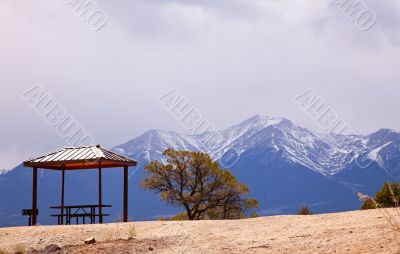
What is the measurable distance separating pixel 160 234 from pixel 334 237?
4.17 meters

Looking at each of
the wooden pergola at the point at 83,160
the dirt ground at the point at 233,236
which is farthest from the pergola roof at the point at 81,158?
the dirt ground at the point at 233,236

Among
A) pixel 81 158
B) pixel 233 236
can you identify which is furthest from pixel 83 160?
pixel 233 236

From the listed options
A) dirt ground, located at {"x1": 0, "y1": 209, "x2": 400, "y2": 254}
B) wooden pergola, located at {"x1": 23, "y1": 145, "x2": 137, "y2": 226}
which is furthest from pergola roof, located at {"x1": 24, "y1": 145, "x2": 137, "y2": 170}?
dirt ground, located at {"x1": 0, "y1": 209, "x2": 400, "y2": 254}

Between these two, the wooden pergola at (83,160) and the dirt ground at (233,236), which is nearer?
the dirt ground at (233,236)

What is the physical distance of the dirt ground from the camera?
10.4 meters

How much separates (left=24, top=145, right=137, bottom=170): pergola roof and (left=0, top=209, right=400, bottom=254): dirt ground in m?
7.61

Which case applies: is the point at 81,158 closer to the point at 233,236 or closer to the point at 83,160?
the point at 83,160

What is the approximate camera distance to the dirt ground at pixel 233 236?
10.4 meters

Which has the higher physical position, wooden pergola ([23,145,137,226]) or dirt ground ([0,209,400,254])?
wooden pergola ([23,145,137,226])

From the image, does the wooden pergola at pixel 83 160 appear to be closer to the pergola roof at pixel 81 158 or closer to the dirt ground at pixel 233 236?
the pergola roof at pixel 81 158

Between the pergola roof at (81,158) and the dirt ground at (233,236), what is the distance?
7.61 m

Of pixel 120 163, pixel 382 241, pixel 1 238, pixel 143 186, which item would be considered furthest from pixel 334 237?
pixel 143 186

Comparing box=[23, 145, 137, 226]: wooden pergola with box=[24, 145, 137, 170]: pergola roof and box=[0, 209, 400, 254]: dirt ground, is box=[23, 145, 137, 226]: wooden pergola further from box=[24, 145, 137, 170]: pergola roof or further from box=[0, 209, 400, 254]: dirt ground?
box=[0, 209, 400, 254]: dirt ground

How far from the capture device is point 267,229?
12.9 meters
